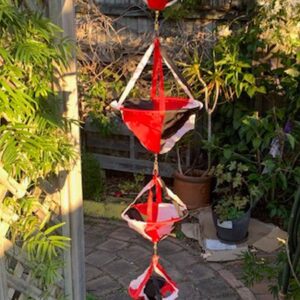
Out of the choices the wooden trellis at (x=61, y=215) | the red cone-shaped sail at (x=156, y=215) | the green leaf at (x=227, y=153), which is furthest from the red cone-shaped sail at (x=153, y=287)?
the green leaf at (x=227, y=153)

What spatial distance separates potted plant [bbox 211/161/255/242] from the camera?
13.0 ft

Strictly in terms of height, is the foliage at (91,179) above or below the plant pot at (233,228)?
above

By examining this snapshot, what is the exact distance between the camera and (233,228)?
3.95m

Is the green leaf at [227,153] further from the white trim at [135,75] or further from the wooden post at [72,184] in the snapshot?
the white trim at [135,75]

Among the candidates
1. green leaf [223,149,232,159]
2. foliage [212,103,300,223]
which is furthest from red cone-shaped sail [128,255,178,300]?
green leaf [223,149,232,159]

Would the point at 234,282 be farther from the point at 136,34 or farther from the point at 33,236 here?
the point at 136,34

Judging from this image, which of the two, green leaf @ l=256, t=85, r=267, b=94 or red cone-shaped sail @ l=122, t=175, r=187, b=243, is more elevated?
green leaf @ l=256, t=85, r=267, b=94

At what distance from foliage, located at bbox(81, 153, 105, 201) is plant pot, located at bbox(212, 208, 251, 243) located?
3.97 feet

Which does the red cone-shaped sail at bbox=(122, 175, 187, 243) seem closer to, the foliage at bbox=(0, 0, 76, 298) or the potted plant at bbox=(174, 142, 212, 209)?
the foliage at bbox=(0, 0, 76, 298)

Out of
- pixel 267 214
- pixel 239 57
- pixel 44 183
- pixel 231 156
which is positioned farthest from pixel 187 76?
pixel 44 183

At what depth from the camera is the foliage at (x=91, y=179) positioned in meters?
4.63

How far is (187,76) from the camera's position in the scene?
4.37 m

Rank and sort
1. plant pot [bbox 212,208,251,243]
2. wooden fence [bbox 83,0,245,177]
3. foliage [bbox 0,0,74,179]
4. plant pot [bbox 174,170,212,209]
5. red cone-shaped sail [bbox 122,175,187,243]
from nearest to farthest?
foliage [bbox 0,0,74,179]
red cone-shaped sail [bbox 122,175,187,243]
plant pot [bbox 212,208,251,243]
plant pot [bbox 174,170,212,209]
wooden fence [bbox 83,0,245,177]

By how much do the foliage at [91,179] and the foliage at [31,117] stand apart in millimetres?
2311
